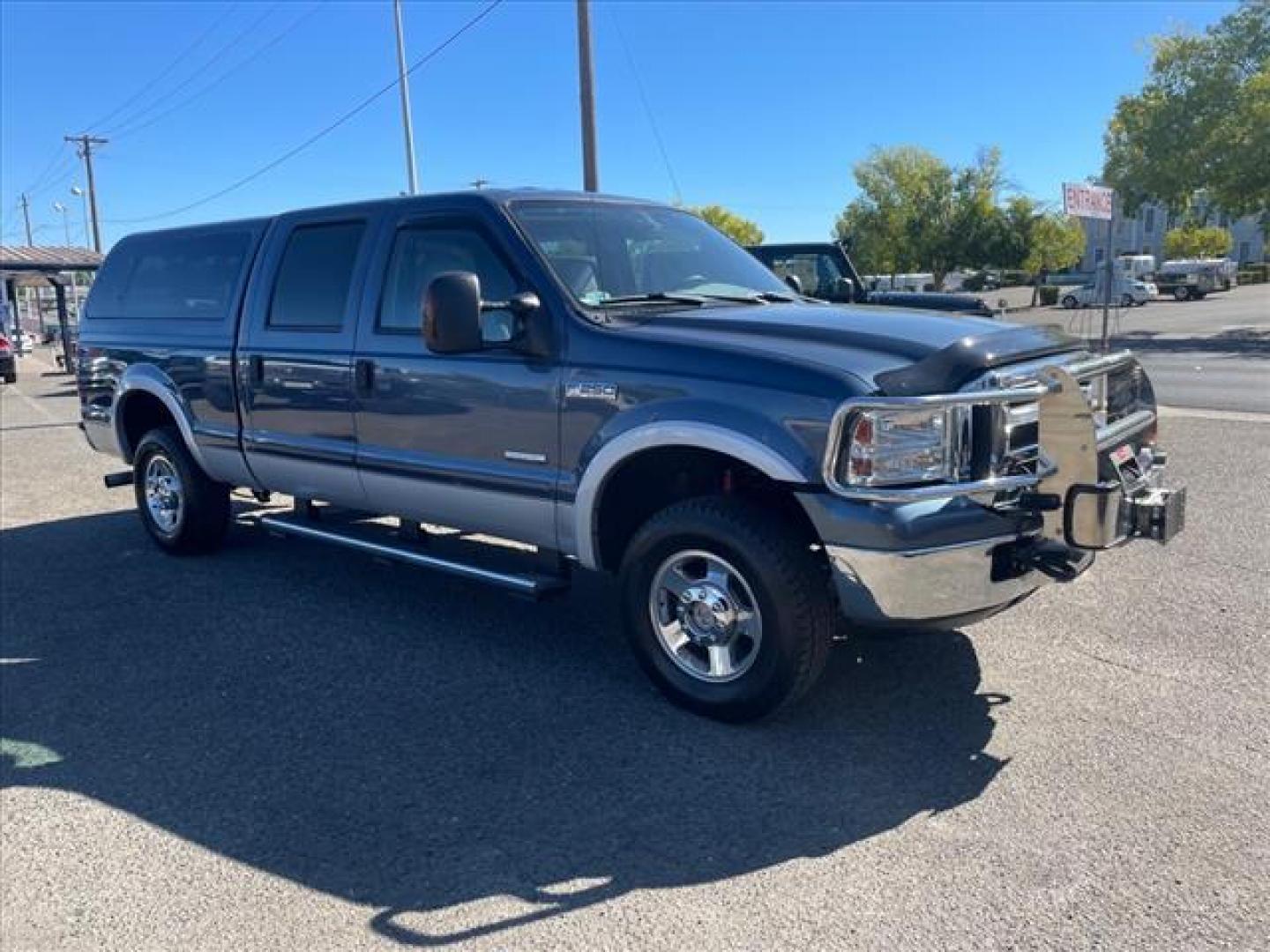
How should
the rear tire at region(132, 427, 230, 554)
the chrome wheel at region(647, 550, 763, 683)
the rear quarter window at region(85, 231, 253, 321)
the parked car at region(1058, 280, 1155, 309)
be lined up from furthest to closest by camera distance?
1. the parked car at region(1058, 280, 1155, 309)
2. the rear tire at region(132, 427, 230, 554)
3. the rear quarter window at region(85, 231, 253, 321)
4. the chrome wheel at region(647, 550, 763, 683)

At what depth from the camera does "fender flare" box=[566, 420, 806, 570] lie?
349cm

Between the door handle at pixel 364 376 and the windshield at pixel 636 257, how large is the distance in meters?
1.04

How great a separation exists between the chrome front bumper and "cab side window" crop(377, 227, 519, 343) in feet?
6.04

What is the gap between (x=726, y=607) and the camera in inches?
150

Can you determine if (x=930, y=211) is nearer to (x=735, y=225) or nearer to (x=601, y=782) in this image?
(x=735, y=225)

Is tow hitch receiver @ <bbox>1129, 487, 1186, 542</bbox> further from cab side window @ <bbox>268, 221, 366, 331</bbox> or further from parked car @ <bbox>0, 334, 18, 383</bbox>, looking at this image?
parked car @ <bbox>0, 334, 18, 383</bbox>

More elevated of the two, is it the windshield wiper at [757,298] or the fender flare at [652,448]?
the windshield wiper at [757,298]

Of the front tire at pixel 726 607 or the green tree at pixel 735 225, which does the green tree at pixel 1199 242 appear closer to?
the green tree at pixel 735 225

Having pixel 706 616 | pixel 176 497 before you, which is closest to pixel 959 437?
pixel 706 616

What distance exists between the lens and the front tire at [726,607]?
3.59 m

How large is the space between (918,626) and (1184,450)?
22.8ft

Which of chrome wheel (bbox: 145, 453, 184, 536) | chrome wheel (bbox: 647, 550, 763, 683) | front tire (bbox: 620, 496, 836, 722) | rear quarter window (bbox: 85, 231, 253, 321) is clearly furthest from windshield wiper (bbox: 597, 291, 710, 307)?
chrome wheel (bbox: 145, 453, 184, 536)

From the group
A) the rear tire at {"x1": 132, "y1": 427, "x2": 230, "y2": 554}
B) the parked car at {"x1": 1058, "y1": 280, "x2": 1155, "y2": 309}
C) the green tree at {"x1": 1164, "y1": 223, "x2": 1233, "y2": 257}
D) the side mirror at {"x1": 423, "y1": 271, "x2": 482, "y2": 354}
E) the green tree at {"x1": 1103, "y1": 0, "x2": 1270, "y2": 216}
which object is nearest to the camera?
the side mirror at {"x1": 423, "y1": 271, "x2": 482, "y2": 354}

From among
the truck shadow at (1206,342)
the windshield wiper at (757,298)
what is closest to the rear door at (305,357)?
the windshield wiper at (757,298)
